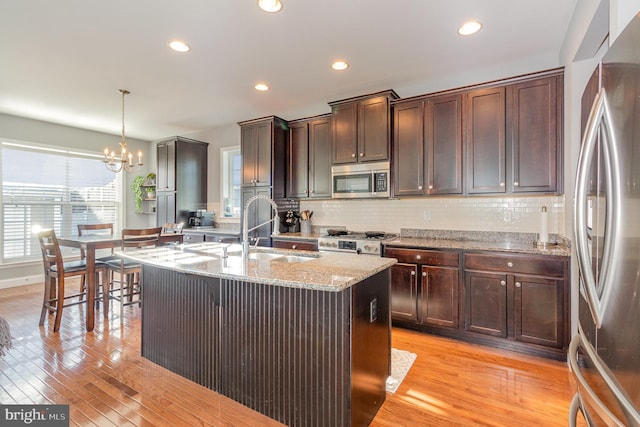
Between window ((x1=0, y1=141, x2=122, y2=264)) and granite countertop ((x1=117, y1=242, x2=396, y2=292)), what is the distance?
13.6ft

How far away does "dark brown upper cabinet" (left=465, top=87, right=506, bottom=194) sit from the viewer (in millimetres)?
3035

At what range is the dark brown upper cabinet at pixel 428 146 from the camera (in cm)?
326

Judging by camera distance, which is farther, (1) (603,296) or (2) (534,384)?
(2) (534,384)

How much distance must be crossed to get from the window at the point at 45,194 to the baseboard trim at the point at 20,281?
303 mm

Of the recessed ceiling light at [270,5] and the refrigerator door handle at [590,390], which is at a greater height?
the recessed ceiling light at [270,5]

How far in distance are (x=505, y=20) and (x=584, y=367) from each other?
8.38ft

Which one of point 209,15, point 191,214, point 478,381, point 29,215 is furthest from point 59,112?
point 478,381

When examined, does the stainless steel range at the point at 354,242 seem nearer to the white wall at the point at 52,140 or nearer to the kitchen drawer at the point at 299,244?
the kitchen drawer at the point at 299,244

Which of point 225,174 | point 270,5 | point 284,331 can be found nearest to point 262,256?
point 284,331

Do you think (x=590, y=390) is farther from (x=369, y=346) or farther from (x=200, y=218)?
(x=200, y=218)

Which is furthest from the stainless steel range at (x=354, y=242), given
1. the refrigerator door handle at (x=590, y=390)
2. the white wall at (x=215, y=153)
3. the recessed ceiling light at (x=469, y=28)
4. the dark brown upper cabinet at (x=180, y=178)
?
the dark brown upper cabinet at (x=180, y=178)

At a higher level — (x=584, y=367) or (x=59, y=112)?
(x=59, y=112)

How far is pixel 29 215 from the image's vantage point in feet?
16.6

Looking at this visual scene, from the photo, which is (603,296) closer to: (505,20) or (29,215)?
(505,20)
